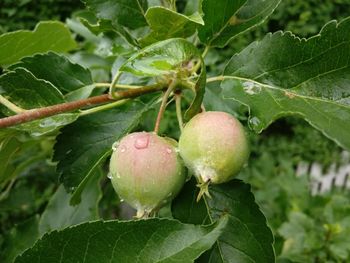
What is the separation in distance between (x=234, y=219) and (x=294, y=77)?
224 mm

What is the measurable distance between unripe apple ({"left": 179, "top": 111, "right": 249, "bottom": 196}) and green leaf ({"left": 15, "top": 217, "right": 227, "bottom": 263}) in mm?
60

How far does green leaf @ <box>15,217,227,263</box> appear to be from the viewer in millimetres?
660

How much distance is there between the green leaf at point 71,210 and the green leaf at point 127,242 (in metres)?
0.46

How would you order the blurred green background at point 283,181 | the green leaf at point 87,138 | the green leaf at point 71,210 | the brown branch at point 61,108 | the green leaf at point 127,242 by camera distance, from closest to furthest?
the green leaf at point 127,242, the brown branch at point 61,108, the green leaf at point 87,138, the green leaf at point 71,210, the blurred green background at point 283,181

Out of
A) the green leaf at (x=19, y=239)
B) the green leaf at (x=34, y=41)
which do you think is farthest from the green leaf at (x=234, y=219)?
the green leaf at (x=19, y=239)

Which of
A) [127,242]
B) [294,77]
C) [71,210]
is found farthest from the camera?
[71,210]

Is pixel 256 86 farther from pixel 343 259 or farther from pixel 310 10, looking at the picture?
pixel 310 10

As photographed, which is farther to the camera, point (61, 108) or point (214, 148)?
point (61, 108)

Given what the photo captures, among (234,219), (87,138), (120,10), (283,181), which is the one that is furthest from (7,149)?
(283,181)

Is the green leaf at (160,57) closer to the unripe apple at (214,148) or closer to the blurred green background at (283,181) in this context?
the unripe apple at (214,148)

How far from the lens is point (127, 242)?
26.8 inches

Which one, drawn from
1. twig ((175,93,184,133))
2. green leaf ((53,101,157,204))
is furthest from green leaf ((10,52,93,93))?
twig ((175,93,184,133))

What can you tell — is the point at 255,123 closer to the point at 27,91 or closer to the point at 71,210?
the point at 27,91

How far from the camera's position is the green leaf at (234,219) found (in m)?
0.80
